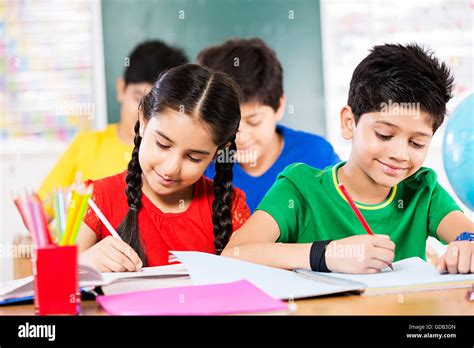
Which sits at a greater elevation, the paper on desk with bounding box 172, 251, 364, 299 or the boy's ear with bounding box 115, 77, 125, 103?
the boy's ear with bounding box 115, 77, 125, 103

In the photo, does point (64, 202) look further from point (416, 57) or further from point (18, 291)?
point (416, 57)

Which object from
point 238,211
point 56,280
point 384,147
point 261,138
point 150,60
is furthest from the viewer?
point 150,60

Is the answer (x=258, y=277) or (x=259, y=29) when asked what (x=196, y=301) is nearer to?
(x=258, y=277)

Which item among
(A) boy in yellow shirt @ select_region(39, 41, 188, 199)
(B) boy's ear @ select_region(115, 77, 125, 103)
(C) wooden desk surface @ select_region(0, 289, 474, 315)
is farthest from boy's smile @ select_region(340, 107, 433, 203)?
(B) boy's ear @ select_region(115, 77, 125, 103)

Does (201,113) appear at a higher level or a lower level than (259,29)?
lower

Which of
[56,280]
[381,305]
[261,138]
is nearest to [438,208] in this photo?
[261,138]

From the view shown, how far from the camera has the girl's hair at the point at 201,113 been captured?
3.36 ft

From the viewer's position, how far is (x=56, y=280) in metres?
0.62

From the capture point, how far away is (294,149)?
1307 mm

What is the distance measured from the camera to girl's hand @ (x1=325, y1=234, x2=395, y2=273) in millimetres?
805

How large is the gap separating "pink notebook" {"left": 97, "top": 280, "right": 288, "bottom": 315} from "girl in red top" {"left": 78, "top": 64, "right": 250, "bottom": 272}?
280 mm

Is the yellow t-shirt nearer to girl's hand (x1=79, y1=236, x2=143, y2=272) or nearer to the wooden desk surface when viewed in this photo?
girl's hand (x1=79, y1=236, x2=143, y2=272)

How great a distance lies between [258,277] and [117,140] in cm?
79
